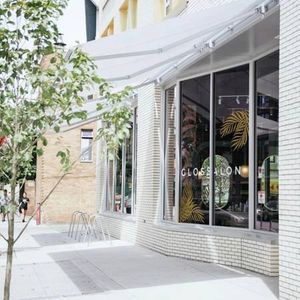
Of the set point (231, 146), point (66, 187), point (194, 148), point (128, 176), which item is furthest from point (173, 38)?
point (66, 187)

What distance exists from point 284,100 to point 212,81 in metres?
4.09

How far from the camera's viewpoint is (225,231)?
34.0 feet

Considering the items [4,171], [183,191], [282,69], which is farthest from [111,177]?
[4,171]

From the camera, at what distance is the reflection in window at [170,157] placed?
12485mm

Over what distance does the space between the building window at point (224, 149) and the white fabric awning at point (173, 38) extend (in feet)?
4.49

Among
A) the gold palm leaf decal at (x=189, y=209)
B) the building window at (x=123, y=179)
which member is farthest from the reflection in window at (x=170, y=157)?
the building window at (x=123, y=179)

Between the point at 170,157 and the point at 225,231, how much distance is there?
9.38ft

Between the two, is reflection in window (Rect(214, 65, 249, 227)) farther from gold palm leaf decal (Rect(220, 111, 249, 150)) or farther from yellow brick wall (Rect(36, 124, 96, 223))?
yellow brick wall (Rect(36, 124, 96, 223))

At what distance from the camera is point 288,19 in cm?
716

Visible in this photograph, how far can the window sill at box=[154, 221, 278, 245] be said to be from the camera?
9115 millimetres

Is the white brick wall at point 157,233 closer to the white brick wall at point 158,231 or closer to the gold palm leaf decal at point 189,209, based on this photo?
the white brick wall at point 158,231

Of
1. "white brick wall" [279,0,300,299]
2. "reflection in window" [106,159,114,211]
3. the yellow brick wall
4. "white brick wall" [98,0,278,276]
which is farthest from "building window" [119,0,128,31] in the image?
"white brick wall" [279,0,300,299]

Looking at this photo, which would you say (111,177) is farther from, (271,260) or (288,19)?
(288,19)

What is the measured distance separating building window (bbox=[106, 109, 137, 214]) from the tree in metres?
9.71
